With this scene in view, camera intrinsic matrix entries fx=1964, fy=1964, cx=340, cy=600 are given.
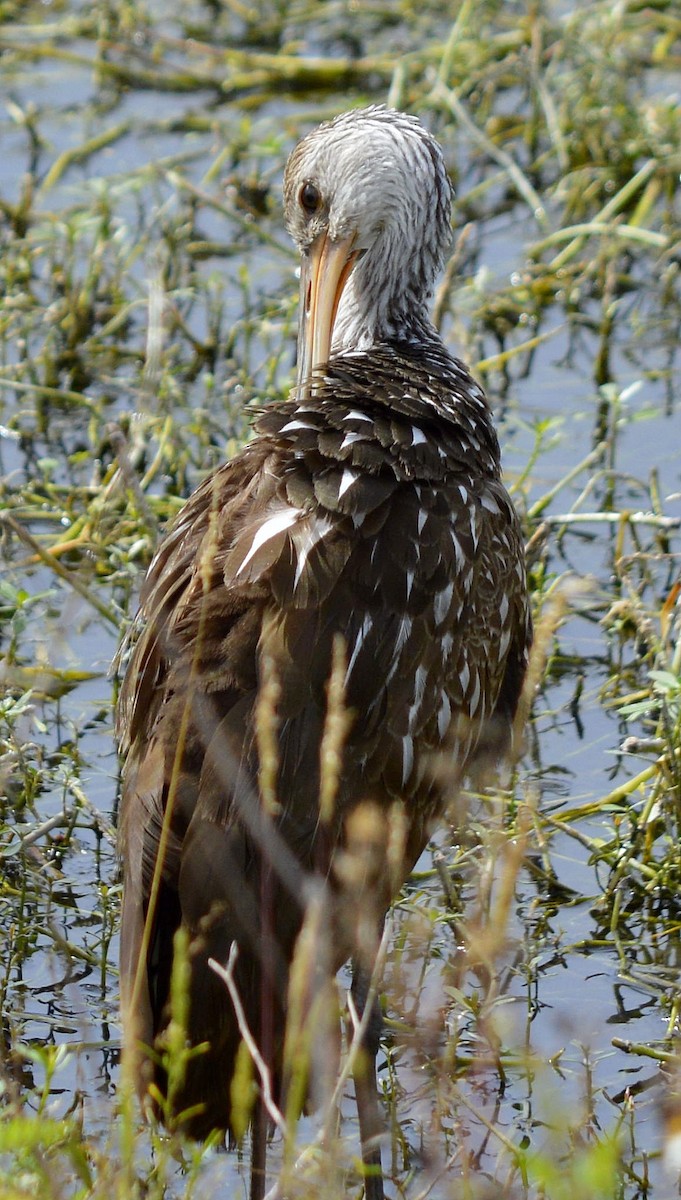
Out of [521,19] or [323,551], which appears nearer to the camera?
[323,551]

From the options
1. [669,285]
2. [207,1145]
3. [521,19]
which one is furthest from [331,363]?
[521,19]

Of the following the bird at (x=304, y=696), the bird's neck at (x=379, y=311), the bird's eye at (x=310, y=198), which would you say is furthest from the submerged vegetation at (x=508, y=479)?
the bird's eye at (x=310, y=198)

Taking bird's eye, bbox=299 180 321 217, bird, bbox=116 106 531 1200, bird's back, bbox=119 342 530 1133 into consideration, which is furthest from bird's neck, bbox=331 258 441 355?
bird's back, bbox=119 342 530 1133

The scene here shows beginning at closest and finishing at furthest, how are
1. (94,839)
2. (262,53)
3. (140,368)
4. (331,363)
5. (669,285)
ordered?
(331,363) < (94,839) < (140,368) < (669,285) < (262,53)

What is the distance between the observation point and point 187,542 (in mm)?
3639

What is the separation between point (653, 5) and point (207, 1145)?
6415mm

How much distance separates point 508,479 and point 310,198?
47.5 inches

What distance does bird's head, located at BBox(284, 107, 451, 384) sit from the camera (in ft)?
14.9

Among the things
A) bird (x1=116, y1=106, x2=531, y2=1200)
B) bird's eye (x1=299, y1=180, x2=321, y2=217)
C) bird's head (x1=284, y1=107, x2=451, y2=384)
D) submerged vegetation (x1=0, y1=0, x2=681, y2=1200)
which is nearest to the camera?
bird (x1=116, y1=106, x2=531, y2=1200)

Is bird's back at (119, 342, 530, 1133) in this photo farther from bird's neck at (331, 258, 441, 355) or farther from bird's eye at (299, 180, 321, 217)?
bird's eye at (299, 180, 321, 217)

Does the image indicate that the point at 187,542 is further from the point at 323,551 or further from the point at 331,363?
the point at 331,363

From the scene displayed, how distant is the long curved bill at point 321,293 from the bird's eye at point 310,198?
66 millimetres

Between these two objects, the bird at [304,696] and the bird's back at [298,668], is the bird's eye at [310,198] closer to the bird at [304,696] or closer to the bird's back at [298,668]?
the bird at [304,696]

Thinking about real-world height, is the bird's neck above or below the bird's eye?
below
